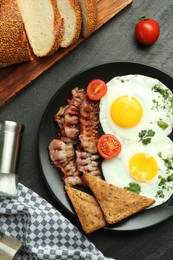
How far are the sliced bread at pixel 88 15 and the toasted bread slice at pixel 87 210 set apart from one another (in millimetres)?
1465

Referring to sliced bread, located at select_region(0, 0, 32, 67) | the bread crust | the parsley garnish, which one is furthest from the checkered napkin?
the bread crust

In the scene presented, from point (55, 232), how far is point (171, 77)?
178 cm

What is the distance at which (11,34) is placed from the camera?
412cm

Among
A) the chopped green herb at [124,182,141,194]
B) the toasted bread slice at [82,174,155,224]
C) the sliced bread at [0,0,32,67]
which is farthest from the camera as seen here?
the chopped green herb at [124,182,141,194]

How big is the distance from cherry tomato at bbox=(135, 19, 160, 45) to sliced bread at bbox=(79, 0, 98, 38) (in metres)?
0.43

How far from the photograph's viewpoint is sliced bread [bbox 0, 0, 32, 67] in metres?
4.09

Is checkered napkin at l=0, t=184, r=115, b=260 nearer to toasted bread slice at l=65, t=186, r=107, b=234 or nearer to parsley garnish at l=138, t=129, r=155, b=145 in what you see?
toasted bread slice at l=65, t=186, r=107, b=234

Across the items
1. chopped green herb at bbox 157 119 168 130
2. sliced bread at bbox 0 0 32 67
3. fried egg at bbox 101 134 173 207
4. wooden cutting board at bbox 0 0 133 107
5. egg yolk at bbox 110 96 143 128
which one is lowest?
fried egg at bbox 101 134 173 207

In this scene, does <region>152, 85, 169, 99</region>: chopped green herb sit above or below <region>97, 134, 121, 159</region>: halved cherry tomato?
above

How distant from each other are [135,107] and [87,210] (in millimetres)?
1034

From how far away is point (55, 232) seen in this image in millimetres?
4293

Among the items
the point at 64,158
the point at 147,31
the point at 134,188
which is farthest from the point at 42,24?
the point at 134,188

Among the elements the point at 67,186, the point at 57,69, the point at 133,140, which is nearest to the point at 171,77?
the point at 133,140

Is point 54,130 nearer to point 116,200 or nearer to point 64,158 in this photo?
point 64,158
